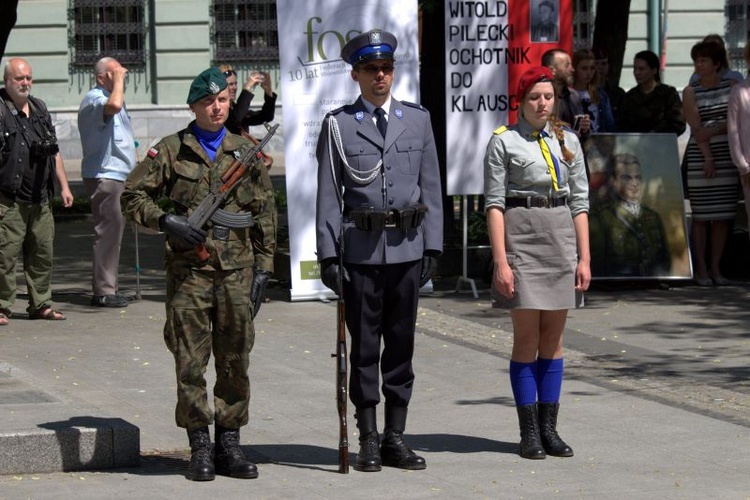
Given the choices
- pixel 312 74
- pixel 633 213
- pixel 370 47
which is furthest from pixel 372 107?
pixel 633 213

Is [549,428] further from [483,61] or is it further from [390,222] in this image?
[483,61]

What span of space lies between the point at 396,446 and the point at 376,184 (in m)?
1.19

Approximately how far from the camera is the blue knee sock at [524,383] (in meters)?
7.42

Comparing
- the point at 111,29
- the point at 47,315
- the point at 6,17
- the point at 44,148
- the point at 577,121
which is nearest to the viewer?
the point at 44,148

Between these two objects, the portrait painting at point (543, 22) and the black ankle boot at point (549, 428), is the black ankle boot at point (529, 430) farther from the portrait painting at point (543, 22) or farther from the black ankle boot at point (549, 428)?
the portrait painting at point (543, 22)

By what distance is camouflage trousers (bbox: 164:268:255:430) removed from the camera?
275 inches

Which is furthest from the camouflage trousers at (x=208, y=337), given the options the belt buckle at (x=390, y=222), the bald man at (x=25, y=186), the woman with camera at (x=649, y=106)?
the woman with camera at (x=649, y=106)

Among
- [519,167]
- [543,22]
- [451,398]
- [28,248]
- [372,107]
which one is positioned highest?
[543,22]

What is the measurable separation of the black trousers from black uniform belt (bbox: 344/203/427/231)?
0.60ft

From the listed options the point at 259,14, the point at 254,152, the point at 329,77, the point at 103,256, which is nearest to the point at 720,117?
the point at 329,77

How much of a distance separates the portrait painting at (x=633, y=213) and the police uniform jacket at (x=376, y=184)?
5.99 meters

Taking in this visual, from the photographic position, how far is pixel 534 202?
7395mm

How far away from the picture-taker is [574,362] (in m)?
9.95

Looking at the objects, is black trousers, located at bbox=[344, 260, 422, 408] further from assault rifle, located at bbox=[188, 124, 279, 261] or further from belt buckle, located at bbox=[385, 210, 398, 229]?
assault rifle, located at bbox=[188, 124, 279, 261]
